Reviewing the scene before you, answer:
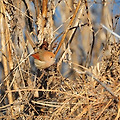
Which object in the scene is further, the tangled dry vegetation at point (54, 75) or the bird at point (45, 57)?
the bird at point (45, 57)

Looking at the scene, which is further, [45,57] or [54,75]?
[54,75]

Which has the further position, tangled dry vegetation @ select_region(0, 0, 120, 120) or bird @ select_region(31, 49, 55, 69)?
bird @ select_region(31, 49, 55, 69)

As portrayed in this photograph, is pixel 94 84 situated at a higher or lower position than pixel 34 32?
lower

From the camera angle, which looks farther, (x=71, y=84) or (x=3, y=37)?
(x=3, y=37)

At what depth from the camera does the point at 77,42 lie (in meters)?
4.03

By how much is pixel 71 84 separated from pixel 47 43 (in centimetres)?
50

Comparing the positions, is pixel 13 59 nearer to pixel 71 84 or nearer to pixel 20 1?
pixel 20 1

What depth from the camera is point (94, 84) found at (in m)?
2.22

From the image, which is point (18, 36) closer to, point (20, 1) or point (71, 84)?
point (20, 1)

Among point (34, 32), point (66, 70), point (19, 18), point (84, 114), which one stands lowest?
point (84, 114)

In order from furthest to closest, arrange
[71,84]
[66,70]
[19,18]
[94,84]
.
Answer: [66,70], [19,18], [71,84], [94,84]

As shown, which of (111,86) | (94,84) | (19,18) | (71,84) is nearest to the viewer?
(111,86)

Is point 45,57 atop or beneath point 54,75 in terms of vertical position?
atop

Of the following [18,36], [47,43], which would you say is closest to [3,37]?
[18,36]
